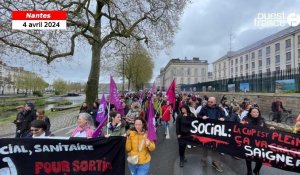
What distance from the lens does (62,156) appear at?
15.9 feet

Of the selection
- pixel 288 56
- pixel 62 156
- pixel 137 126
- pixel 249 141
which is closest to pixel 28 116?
pixel 62 156

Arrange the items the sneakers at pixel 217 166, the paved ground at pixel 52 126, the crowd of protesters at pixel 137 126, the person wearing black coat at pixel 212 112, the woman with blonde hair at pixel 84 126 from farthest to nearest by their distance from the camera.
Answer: the paved ground at pixel 52 126
the person wearing black coat at pixel 212 112
the sneakers at pixel 217 166
the woman with blonde hair at pixel 84 126
the crowd of protesters at pixel 137 126

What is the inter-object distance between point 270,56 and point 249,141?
71.8 metres

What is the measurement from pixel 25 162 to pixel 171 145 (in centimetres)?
646

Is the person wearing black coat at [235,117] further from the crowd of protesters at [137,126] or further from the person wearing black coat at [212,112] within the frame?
the person wearing black coat at [212,112]

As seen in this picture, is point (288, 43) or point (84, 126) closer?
point (84, 126)

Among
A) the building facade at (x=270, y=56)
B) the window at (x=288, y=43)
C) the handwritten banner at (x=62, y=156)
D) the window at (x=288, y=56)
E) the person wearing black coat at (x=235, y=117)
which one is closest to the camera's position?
the handwritten banner at (x=62, y=156)

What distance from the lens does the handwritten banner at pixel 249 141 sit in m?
5.93

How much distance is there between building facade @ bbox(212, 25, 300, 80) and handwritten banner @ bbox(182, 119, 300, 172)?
139 ft

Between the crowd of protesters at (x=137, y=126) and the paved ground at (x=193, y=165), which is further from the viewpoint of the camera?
the paved ground at (x=193, y=165)

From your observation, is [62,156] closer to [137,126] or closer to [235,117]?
[137,126]

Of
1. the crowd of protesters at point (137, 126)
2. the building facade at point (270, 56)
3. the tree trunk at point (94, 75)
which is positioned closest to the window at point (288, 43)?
the building facade at point (270, 56)

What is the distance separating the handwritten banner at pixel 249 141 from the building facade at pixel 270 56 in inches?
1673

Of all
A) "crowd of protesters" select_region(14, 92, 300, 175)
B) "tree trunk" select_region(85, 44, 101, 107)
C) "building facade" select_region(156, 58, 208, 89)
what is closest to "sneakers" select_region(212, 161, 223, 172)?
"crowd of protesters" select_region(14, 92, 300, 175)
